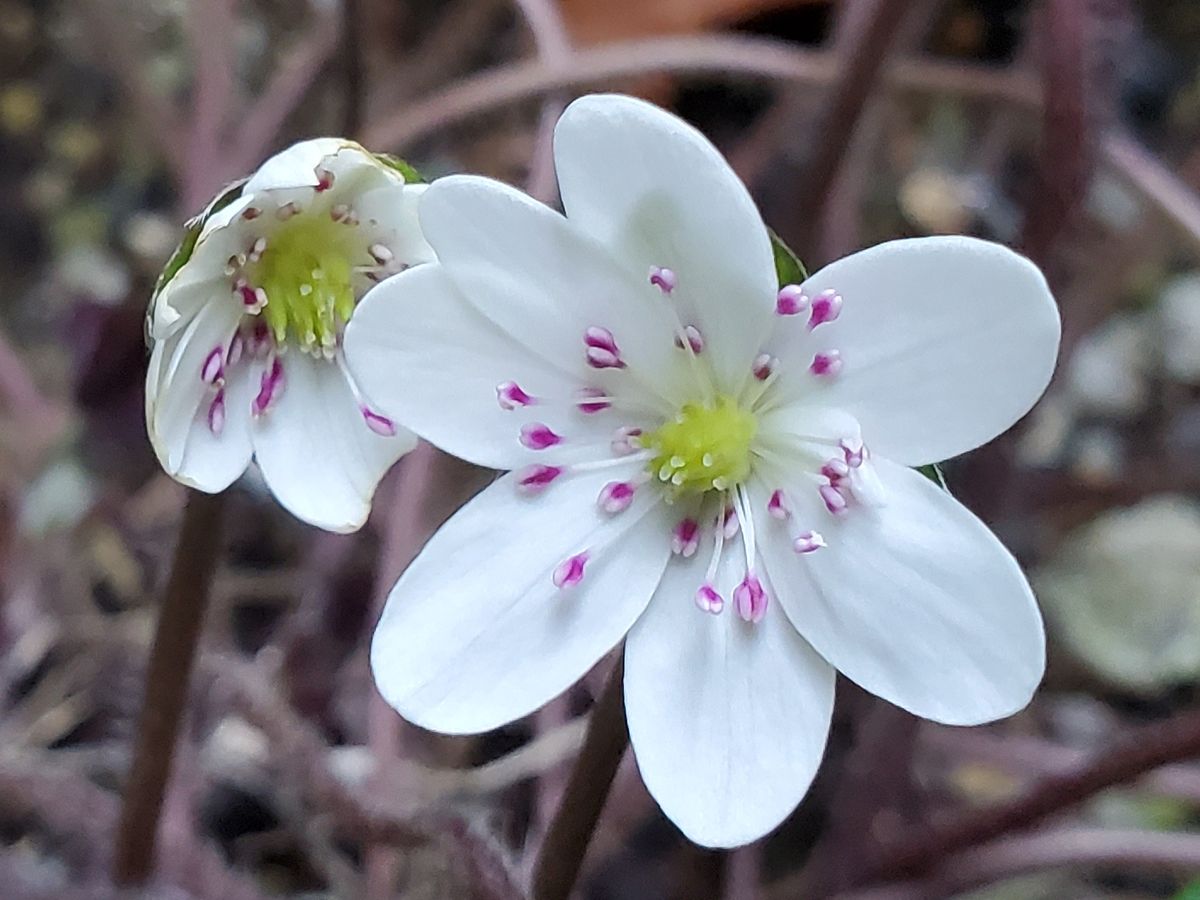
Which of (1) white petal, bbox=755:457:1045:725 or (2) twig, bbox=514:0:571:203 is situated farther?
(2) twig, bbox=514:0:571:203

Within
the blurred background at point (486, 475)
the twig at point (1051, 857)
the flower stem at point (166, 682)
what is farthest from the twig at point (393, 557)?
the twig at point (1051, 857)

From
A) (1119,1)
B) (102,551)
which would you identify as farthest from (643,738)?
(102,551)

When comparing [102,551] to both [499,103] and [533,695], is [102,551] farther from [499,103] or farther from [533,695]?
[533,695]

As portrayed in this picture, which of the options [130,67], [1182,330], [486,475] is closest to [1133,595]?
[1182,330]

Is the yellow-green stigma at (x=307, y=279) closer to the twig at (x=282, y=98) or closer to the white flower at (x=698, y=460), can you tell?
the white flower at (x=698, y=460)

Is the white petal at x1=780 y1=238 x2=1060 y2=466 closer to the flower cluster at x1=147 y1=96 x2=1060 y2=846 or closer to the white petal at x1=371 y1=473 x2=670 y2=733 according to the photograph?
the flower cluster at x1=147 y1=96 x2=1060 y2=846

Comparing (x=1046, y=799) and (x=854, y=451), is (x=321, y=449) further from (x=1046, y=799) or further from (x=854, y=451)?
(x=1046, y=799)

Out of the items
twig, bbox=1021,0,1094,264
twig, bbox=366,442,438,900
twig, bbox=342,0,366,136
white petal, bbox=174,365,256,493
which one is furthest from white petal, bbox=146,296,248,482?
twig, bbox=1021,0,1094,264
